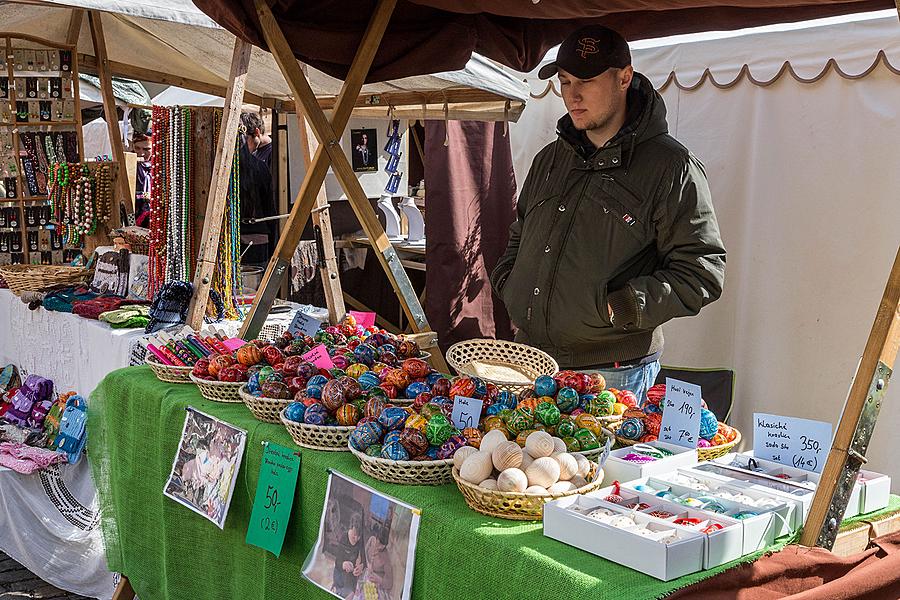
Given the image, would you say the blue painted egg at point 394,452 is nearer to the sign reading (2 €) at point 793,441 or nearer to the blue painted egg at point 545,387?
the blue painted egg at point 545,387

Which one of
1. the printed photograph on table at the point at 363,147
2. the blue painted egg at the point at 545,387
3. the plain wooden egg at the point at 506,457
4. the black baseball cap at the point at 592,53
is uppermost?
the black baseball cap at the point at 592,53

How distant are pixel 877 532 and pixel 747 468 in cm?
26

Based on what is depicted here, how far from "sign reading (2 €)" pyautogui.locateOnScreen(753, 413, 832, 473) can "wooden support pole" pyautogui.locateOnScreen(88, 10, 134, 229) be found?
4158 millimetres

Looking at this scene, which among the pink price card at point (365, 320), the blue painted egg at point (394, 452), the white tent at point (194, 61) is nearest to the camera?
the blue painted egg at point (394, 452)

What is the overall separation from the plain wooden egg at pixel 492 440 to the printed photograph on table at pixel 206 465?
0.83 m

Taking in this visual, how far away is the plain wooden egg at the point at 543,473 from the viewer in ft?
5.56

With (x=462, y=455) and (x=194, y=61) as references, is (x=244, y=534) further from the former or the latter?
(x=194, y=61)

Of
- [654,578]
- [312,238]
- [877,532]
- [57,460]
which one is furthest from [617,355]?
[312,238]

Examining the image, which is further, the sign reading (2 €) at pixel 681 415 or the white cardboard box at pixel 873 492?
the sign reading (2 €) at pixel 681 415

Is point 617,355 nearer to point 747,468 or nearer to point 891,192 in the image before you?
point 747,468

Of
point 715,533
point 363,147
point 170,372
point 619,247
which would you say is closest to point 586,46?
point 619,247

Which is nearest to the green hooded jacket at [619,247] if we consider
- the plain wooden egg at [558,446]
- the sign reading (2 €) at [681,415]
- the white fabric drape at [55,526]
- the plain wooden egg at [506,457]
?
the sign reading (2 €) at [681,415]

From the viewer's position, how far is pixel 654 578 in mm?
1429

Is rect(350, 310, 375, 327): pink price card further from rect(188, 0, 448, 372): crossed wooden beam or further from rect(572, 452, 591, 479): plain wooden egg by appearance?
rect(572, 452, 591, 479): plain wooden egg
